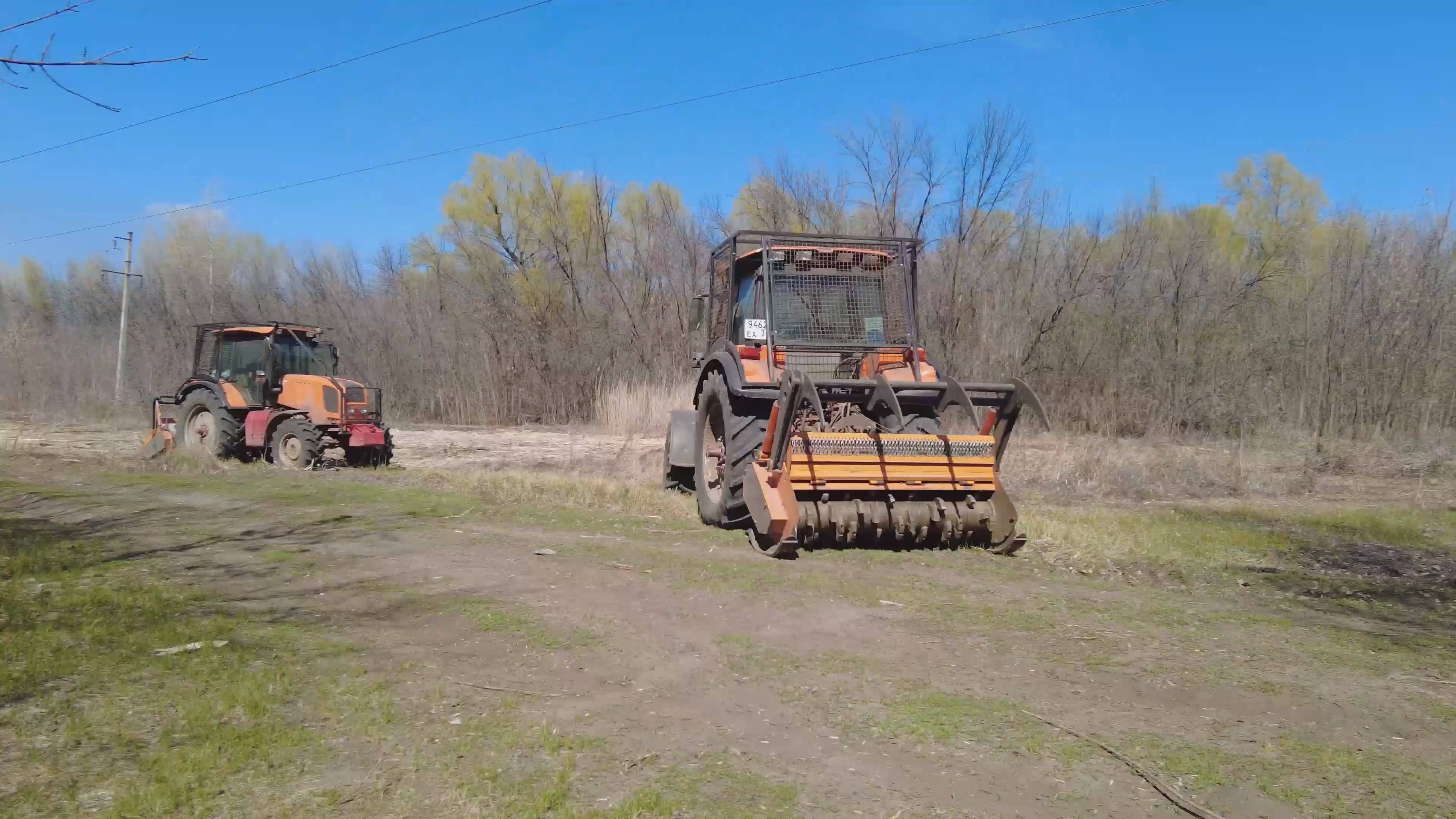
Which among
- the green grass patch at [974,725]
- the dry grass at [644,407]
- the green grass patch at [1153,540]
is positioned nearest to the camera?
the green grass patch at [974,725]

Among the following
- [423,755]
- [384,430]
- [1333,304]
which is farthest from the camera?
[1333,304]

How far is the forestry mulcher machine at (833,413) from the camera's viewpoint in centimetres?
804

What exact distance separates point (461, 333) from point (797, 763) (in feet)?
86.7

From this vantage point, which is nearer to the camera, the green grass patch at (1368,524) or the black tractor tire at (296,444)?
the green grass patch at (1368,524)

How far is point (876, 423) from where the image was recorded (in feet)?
29.7

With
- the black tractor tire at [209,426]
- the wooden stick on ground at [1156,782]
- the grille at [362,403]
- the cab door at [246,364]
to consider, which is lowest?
the wooden stick on ground at [1156,782]

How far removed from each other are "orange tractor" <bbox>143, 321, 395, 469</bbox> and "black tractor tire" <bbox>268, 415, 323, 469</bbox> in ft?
0.04

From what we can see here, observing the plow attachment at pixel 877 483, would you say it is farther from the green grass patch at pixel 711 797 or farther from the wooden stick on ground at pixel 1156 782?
the green grass patch at pixel 711 797

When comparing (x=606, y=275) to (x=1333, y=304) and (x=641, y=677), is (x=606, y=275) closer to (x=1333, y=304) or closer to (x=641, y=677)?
(x=1333, y=304)

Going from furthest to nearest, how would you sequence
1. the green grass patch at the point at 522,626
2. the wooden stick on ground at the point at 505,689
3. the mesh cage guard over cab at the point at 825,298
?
1. the mesh cage guard over cab at the point at 825,298
2. the green grass patch at the point at 522,626
3. the wooden stick on ground at the point at 505,689

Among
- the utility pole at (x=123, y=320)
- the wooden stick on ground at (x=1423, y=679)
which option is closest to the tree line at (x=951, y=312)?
the utility pole at (x=123, y=320)

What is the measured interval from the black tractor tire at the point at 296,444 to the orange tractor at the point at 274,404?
1 cm

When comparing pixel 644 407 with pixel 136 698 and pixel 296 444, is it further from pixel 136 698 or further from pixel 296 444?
pixel 136 698

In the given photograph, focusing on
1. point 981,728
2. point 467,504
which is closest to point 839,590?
point 981,728
